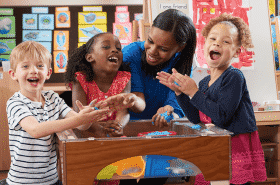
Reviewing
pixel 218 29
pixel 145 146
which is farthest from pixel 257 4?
pixel 145 146

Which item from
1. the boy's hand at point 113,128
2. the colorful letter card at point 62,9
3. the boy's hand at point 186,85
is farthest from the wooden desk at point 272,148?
the colorful letter card at point 62,9

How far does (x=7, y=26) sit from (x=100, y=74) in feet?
7.87

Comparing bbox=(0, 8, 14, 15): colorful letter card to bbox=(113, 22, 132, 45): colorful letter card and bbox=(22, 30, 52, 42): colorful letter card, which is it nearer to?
bbox=(22, 30, 52, 42): colorful letter card

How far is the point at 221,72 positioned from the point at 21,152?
2.44 feet

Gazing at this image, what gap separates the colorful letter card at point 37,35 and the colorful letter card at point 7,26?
0.37ft

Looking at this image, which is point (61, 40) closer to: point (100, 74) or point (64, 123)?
point (100, 74)

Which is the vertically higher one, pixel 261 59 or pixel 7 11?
pixel 7 11

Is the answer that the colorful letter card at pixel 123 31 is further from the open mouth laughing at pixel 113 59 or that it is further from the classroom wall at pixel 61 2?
the open mouth laughing at pixel 113 59

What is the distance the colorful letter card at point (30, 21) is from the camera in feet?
10.1

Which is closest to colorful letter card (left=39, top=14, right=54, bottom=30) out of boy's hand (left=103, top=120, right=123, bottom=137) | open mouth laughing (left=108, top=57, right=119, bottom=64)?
open mouth laughing (left=108, top=57, right=119, bottom=64)

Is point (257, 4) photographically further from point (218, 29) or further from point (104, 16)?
point (104, 16)

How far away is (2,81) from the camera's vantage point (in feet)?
7.88

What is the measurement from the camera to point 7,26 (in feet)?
10.0

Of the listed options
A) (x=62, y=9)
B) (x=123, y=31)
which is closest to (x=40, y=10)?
(x=62, y=9)
